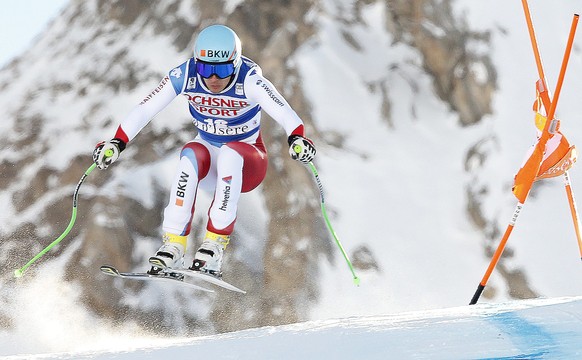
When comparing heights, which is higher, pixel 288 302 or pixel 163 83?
pixel 288 302

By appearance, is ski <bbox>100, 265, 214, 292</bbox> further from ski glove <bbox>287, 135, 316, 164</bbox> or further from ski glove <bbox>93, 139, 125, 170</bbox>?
ski glove <bbox>287, 135, 316, 164</bbox>

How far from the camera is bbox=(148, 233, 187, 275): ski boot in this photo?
4598 millimetres

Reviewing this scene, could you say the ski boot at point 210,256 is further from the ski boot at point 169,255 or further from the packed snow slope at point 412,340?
the packed snow slope at point 412,340

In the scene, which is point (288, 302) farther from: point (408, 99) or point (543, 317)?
point (543, 317)

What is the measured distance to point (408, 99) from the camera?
11.1 m

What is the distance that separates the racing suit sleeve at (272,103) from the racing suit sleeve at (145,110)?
18.8 inches

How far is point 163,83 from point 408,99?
682cm

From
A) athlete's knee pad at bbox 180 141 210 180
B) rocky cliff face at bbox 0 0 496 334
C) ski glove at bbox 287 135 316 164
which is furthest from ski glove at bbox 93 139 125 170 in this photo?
rocky cliff face at bbox 0 0 496 334

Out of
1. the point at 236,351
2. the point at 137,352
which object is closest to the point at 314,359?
the point at 236,351

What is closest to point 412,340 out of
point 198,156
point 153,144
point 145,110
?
point 198,156

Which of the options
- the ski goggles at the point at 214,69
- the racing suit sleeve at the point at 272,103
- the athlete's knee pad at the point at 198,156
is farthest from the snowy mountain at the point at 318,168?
the ski goggles at the point at 214,69

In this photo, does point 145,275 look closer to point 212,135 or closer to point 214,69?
point 212,135

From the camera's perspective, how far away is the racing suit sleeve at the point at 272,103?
4566 millimetres

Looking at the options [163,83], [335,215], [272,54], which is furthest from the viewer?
[272,54]
